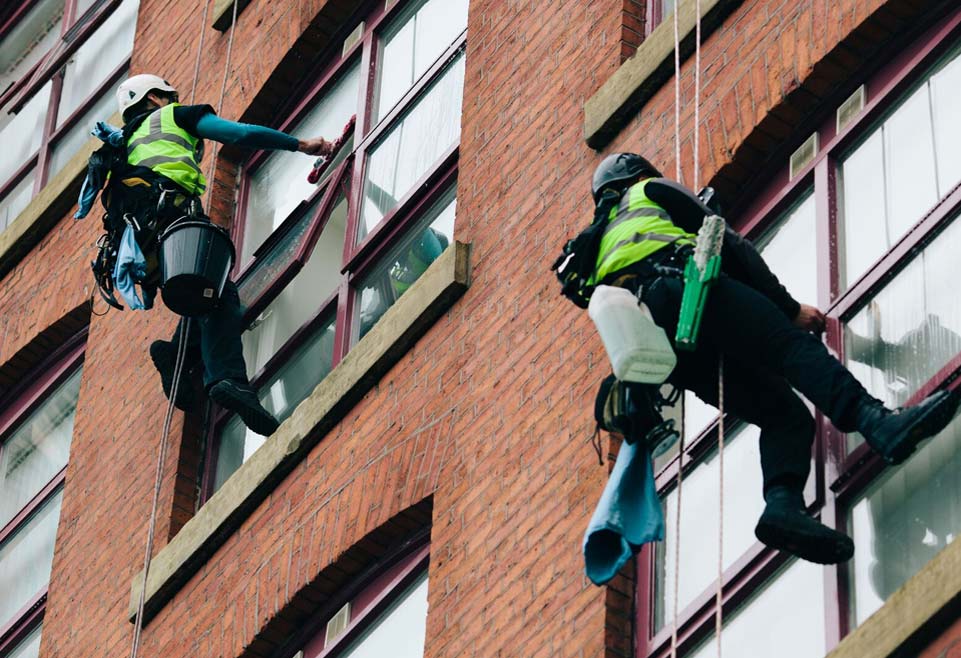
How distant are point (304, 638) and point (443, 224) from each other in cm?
225

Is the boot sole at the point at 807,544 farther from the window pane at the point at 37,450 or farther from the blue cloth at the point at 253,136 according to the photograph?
the window pane at the point at 37,450

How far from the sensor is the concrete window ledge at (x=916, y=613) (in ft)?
31.4

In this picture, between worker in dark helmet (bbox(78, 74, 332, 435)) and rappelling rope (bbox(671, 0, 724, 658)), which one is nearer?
rappelling rope (bbox(671, 0, 724, 658))

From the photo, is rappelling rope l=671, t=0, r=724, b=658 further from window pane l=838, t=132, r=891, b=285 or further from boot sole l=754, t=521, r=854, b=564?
window pane l=838, t=132, r=891, b=285

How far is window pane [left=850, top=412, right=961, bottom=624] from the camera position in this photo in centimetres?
1021

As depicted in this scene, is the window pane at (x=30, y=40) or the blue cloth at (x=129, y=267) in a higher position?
the window pane at (x=30, y=40)

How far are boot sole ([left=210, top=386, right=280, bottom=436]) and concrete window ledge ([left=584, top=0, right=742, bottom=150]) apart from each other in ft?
8.34

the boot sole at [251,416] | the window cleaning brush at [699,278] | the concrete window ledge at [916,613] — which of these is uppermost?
the boot sole at [251,416]

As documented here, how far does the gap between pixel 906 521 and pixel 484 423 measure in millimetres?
2798

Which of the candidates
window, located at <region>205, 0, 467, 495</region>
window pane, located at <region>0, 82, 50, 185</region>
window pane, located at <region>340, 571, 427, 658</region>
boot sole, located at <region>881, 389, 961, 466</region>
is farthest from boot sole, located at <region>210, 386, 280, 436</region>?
window pane, located at <region>0, 82, 50, 185</region>

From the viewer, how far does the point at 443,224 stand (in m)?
14.1

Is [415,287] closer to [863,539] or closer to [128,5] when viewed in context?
[863,539]

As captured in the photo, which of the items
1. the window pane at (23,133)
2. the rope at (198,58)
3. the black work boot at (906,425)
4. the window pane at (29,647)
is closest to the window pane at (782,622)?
the black work boot at (906,425)

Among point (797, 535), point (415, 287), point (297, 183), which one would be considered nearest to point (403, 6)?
point (297, 183)
